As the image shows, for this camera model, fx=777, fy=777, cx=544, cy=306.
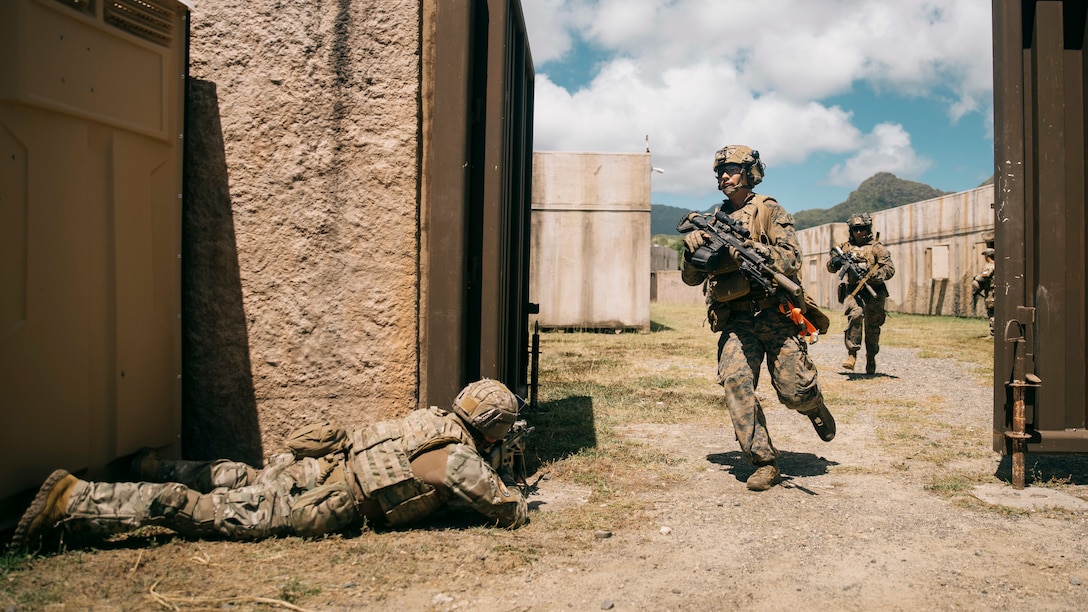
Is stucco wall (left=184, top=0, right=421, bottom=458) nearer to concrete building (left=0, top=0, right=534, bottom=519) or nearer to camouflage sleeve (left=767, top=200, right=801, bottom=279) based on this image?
concrete building (left=0, top=0, right=534, bottom=519)

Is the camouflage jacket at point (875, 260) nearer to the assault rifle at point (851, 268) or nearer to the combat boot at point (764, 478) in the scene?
the assault rifle at point (851, 268)

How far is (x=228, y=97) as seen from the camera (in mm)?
4441

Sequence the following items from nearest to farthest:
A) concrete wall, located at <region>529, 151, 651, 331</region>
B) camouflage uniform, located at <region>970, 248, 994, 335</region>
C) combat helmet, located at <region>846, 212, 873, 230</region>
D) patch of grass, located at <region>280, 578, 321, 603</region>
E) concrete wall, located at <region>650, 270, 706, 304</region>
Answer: patch of grass, located at <region>280, 578, 321, 603</region>, combat helmet, located at <region>846, 212, 873, 230</region>, camouflage uniform, located at <region>970, 248, 994, 335</region>, concrete wall, located at <region>529, 151, 651, 331</region>, concrete wall, located at <region>650, 270, 706, 304</region>

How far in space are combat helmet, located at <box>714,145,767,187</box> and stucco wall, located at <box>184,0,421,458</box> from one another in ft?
6.60

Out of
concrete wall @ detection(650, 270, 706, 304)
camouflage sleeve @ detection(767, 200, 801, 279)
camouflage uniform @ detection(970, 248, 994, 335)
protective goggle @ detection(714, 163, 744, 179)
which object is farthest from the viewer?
concrete wall @ detection(650, 270, 706, 304)

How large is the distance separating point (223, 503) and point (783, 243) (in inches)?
140

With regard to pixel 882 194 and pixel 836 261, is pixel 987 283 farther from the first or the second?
pixel 882 194

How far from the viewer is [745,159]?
5.04 m

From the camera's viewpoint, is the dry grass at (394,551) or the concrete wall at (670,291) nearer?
the dry grass at (394,551)

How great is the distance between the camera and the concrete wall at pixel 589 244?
16.2 metres

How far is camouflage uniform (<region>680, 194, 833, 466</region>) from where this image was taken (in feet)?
15.6

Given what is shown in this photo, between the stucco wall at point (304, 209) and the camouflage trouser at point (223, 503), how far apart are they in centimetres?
67

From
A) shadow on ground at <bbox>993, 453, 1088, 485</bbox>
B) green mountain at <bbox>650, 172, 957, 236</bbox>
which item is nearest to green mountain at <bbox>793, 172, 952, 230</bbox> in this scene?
green mountain at <bbox>650, 172, 957, 236</bbox>

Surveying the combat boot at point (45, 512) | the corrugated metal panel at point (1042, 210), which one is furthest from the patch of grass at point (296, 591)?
the corrugated metal panel at point (1042, 210)
